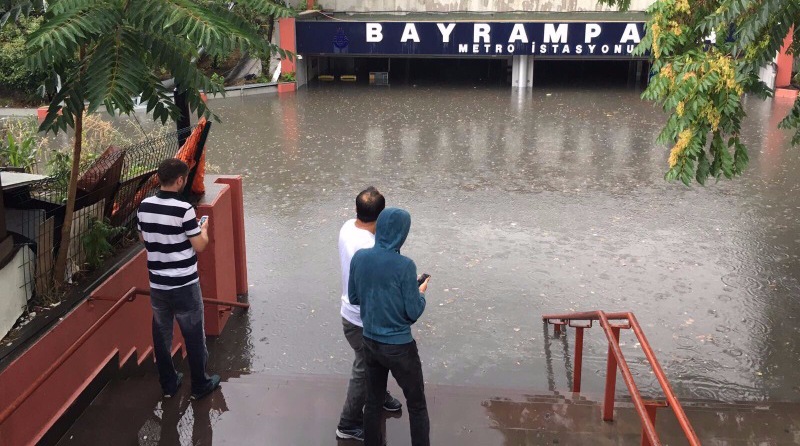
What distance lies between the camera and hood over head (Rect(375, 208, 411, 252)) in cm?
413

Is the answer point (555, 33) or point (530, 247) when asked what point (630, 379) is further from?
point (555, 33)

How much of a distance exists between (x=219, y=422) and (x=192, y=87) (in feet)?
7.80

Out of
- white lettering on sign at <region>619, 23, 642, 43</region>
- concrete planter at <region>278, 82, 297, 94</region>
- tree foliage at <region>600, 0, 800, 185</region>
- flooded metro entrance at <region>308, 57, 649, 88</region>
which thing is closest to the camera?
tree foliage at <region>600, 0, 800, 185</region>

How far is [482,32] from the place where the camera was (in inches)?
1014

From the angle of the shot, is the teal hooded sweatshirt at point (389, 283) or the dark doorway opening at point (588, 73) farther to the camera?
the dark doorway opening at point (588, 73)

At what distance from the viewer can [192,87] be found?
5445mm

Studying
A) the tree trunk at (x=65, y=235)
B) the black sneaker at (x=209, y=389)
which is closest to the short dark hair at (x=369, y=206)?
the black sneaker at (x=209, y=389)

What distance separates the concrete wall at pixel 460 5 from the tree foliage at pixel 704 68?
825 inches

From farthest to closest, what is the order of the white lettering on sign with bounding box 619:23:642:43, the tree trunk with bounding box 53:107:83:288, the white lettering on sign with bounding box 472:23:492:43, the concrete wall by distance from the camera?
the concrete wall
the white lettering on sign with bounding box 472:23:492:43
the white lettering on sign with bounding box 619:23:642:43
the tree trunk with bounding box 53:107:83:288

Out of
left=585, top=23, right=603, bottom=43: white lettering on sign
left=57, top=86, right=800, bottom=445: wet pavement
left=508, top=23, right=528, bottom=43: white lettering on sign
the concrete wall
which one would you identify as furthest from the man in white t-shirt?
the concrete wall

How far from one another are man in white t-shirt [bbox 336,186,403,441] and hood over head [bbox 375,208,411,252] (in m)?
0.41

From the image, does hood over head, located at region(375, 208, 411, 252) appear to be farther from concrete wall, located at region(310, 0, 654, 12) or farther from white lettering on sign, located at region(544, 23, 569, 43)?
concrete wall, located at region(310, 0, 654, 12)

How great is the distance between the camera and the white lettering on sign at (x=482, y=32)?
84.3ft

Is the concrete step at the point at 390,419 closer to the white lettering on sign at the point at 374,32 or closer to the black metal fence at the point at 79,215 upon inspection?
the black metal fence at the point at 79,215
